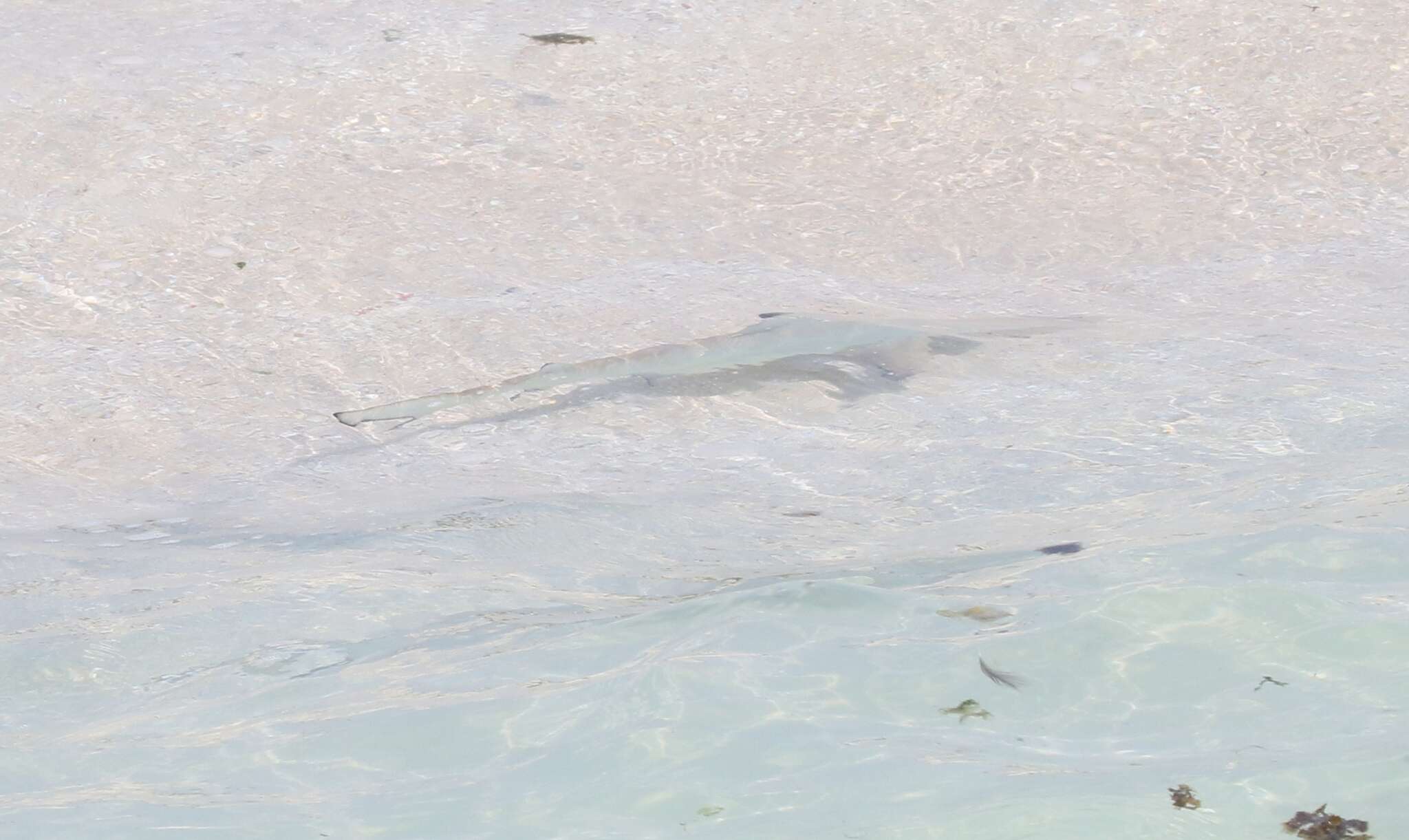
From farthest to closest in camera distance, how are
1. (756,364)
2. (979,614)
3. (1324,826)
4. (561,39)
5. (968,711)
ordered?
(561,39) → (756,364) → (979,614) → (968,711) → (1324,826)

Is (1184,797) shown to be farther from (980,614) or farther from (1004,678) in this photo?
(980,614)

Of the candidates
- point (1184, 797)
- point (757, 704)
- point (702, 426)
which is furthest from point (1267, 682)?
point (702, 426)

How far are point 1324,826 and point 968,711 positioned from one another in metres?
0.69

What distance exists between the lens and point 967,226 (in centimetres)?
596

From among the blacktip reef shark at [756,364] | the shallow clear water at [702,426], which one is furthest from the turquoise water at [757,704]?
the blacktip reef shark at [756,364]

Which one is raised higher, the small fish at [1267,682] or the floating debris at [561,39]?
the floating debris at [561,39]

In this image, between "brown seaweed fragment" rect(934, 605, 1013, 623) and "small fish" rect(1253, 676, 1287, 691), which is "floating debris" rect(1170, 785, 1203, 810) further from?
"brown seaweed fragment" rect(934, 605, 1013, 623)

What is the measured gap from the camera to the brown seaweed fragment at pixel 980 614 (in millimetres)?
3316

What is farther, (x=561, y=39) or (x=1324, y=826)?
(x=561, y=39)

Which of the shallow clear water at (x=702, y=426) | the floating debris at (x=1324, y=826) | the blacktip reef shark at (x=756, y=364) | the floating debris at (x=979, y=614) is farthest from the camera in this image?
the blacktip reef shark at (x=756, y=364)

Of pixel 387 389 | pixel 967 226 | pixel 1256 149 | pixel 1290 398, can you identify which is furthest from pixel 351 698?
pixel 1256 149

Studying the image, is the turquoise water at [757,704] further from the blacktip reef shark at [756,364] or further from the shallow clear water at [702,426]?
the blacktip reef shark at [756,364]

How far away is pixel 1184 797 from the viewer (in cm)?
262

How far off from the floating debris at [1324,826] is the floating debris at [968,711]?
608 millimetres
